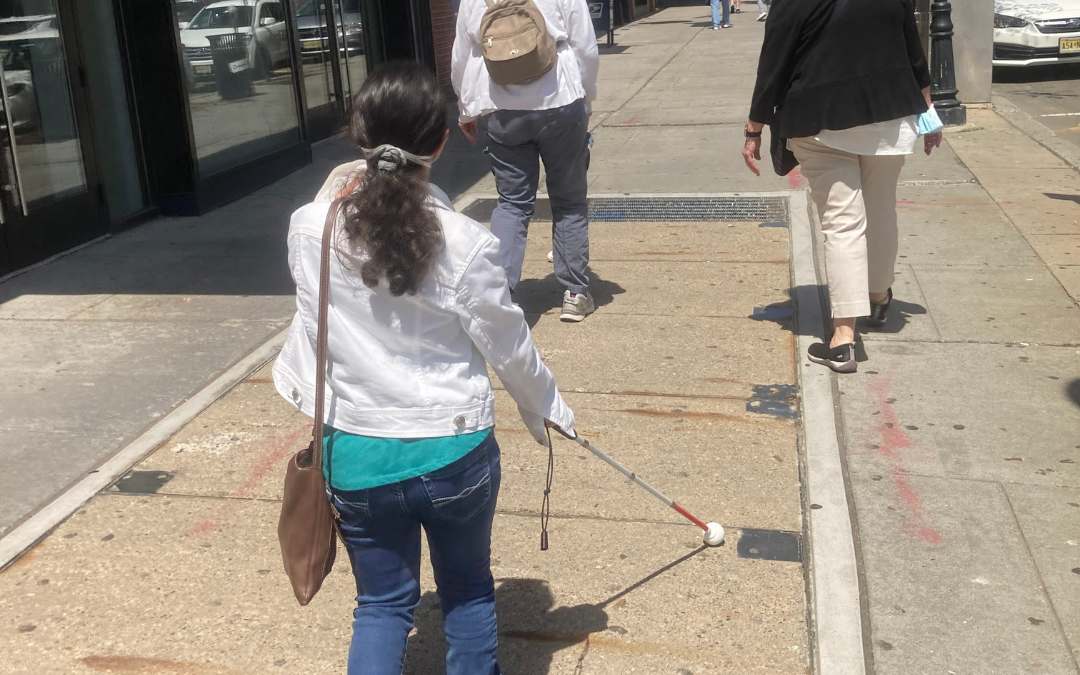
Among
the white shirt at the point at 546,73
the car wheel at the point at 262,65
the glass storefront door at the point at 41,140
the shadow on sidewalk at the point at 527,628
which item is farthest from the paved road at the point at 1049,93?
the shadow on sidewalk at the point at 527,628

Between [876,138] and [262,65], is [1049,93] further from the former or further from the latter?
[876,138]

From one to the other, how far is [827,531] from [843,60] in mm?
2273

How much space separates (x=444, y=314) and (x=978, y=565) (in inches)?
80.4

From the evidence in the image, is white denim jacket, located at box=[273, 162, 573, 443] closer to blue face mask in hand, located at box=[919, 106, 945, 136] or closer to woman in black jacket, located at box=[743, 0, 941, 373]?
woman in black jacket, located at box=[743, 0, 941, 373]

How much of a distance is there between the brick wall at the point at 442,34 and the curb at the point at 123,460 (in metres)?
9.80

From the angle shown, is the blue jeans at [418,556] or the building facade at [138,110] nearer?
the blue jeans at [418,556]

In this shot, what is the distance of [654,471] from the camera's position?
4.20 m

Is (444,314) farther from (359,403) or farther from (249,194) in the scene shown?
(249,194)

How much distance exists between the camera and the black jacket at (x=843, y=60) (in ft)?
16.1

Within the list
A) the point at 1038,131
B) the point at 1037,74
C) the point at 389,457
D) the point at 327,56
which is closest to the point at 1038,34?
the point at 1037,74

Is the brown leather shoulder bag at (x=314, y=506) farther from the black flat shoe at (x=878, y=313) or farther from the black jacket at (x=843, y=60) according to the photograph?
the black flat shoe at (x=878, y=313)

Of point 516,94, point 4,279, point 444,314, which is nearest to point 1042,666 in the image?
point 444,314

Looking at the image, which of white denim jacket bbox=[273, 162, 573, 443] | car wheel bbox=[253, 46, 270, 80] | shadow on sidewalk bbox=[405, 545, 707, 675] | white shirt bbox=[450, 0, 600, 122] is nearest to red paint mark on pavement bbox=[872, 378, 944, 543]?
shadow on sidewalk bbox=[405, 545, 707, 675]

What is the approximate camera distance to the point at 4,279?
6.96 m
